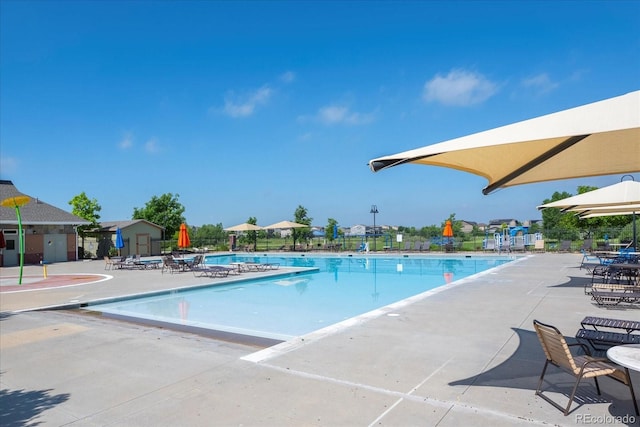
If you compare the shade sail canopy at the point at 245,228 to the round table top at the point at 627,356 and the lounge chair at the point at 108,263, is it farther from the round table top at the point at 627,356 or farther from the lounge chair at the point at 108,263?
the round table top at the point at 627,356

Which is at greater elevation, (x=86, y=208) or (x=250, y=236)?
(x=86, y=208)

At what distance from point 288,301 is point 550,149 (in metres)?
9.03

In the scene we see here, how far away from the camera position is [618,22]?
1298 centimetres

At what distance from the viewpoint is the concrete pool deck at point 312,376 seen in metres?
3.44

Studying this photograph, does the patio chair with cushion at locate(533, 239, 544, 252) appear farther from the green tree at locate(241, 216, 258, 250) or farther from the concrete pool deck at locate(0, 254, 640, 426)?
the green tree at locate(241, 216, 258, 250)

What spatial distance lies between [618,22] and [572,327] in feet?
38.5

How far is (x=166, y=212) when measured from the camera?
38.8 metres

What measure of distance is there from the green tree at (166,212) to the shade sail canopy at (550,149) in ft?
122

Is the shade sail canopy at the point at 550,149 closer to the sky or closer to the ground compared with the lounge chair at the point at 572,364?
closer to the sky

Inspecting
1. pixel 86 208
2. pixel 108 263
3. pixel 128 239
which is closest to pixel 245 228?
pixel 128 239

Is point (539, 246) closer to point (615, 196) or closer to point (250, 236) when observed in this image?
point (615, 196)

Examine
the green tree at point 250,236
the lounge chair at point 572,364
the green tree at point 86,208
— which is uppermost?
the green tree at point 86,208

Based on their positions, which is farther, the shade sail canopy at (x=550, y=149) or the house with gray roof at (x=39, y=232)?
the house with gray roof at (x=39, y=232)

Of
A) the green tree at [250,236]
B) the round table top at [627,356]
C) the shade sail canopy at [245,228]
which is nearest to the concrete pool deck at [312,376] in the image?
the round table top at [627,356]
